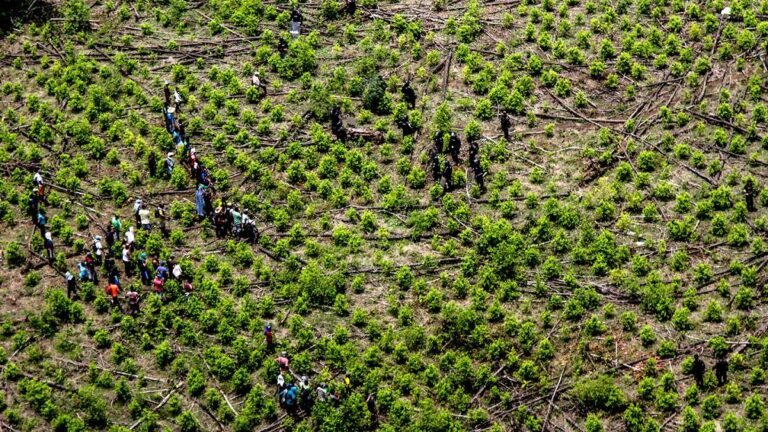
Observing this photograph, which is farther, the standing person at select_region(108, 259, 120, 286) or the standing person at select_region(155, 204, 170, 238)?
the standing person at select_region(155, 204, 170, 238)

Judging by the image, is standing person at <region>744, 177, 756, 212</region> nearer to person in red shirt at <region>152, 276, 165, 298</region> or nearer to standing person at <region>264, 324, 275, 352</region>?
standing person at <region>264, 324, 275, 352</region>

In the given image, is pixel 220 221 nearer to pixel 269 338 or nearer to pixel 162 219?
pixel 162 219

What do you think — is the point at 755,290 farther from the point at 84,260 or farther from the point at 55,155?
the point at 55,155

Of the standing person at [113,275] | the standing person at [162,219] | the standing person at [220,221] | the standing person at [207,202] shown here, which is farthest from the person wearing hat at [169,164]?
the standing person at [113,275]

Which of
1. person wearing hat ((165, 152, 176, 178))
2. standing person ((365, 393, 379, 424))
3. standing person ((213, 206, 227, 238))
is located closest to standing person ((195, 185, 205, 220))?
standing person ((213, 206, 227, 238))

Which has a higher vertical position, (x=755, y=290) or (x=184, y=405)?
(x=755, y=290)

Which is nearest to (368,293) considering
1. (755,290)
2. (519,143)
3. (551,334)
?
(551,334)
